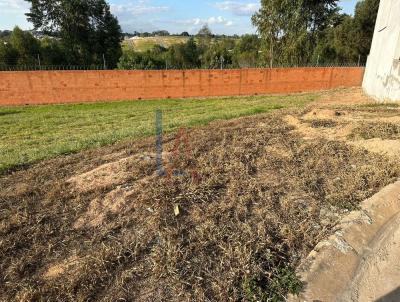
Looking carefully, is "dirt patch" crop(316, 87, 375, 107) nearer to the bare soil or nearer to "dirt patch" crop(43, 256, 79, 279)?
the bare soil

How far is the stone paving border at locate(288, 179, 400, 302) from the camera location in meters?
2.24

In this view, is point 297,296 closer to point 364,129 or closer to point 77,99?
point 364,129

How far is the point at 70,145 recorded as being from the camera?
19.7 ft

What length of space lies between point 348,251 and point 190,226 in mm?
1383

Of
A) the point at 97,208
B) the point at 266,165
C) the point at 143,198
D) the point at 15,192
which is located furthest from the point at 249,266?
the point at 15,192

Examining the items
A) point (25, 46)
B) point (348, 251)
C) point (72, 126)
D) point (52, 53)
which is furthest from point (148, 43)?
point (348, 251)

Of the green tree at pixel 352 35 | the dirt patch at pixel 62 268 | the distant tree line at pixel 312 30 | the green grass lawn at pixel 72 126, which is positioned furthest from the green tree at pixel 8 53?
the dirt patch at pixel 62 268

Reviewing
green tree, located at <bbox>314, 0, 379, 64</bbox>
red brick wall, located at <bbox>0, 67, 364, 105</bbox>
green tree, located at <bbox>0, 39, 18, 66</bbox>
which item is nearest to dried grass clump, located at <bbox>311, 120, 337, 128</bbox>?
red brick wall, located at <bbox>0, 67, 364, 105</bbox>

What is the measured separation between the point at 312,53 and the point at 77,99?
20.6 meters

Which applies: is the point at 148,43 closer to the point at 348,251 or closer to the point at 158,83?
the point at 158,83

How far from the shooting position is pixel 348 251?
8.41 feet

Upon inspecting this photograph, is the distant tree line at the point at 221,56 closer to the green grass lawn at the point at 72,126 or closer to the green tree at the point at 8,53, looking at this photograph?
the green tree at the point at 8,53

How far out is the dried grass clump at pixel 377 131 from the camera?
4.80m

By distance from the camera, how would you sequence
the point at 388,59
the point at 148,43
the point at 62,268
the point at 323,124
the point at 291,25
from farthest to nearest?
the point at 148,43 < the point at 291,25 < the point at 388,59 < the point at 323,124 < the point at 62,268
